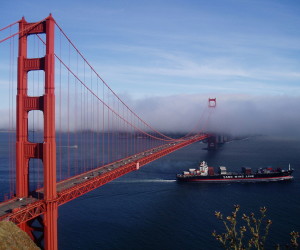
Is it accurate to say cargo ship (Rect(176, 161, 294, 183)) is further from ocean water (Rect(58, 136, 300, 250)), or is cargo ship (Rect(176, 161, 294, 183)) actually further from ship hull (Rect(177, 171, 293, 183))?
ocean water (Rect(58, 136, 300, 250))

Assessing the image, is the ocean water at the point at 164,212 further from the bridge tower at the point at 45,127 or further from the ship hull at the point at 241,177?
the bridge tower at the point at 45,127

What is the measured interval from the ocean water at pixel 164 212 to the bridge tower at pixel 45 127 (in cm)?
451

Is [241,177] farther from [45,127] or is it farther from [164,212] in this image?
[45,127]

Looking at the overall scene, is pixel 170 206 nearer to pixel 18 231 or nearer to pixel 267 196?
pixel 267 196

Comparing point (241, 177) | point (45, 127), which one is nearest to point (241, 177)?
point (241, 177)

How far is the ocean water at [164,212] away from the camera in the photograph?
19.1m

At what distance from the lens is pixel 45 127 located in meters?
14.2

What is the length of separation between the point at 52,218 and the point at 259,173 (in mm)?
30966

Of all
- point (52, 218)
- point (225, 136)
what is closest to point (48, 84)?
point (52, 218)

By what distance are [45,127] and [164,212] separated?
46.7 feet

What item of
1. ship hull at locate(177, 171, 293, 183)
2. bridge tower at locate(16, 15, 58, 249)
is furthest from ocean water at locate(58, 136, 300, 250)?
bridge tower at locate(16, 15, 58, 249)

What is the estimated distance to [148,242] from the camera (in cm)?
1888

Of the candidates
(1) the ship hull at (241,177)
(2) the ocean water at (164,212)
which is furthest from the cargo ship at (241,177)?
(2) the ocean water at (164,212)

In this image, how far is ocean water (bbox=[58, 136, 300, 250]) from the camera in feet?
62.6
